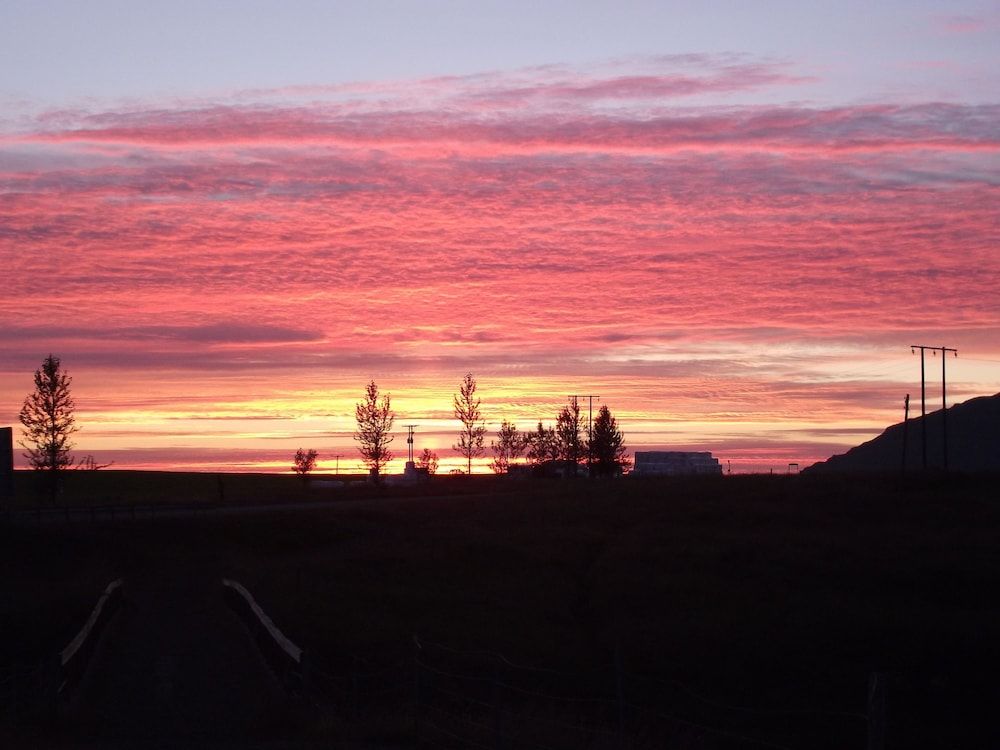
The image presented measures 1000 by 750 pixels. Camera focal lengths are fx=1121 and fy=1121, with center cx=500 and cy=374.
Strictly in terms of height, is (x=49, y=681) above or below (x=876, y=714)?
below

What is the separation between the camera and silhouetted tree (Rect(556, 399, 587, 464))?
117m

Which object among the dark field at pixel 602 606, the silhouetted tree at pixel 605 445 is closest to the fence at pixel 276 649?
the dark field at pixel 602 606

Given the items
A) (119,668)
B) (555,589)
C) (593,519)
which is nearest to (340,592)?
(555,589)

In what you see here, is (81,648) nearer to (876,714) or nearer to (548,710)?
(548,710)

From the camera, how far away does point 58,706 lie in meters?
14.2

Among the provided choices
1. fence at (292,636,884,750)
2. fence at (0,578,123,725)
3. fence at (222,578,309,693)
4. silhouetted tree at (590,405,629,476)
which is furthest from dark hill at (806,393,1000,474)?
fence at (0,578,123,725)

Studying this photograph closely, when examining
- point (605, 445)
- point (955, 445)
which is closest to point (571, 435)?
point (605, 445)

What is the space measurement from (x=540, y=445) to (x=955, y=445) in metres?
71.0

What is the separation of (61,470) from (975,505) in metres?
53.6

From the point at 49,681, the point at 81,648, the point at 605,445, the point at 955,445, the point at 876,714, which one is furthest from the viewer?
the point at 955,445

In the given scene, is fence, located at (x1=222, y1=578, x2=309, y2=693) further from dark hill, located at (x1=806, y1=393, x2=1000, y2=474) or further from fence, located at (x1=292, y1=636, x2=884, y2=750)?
dark hill, located at (x1=806, y1=393, x2=1000, y2=474)

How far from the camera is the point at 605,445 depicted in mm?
114188

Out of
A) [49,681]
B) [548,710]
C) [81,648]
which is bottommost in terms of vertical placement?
[548,710]

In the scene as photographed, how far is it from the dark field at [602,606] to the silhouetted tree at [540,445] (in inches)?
2804
